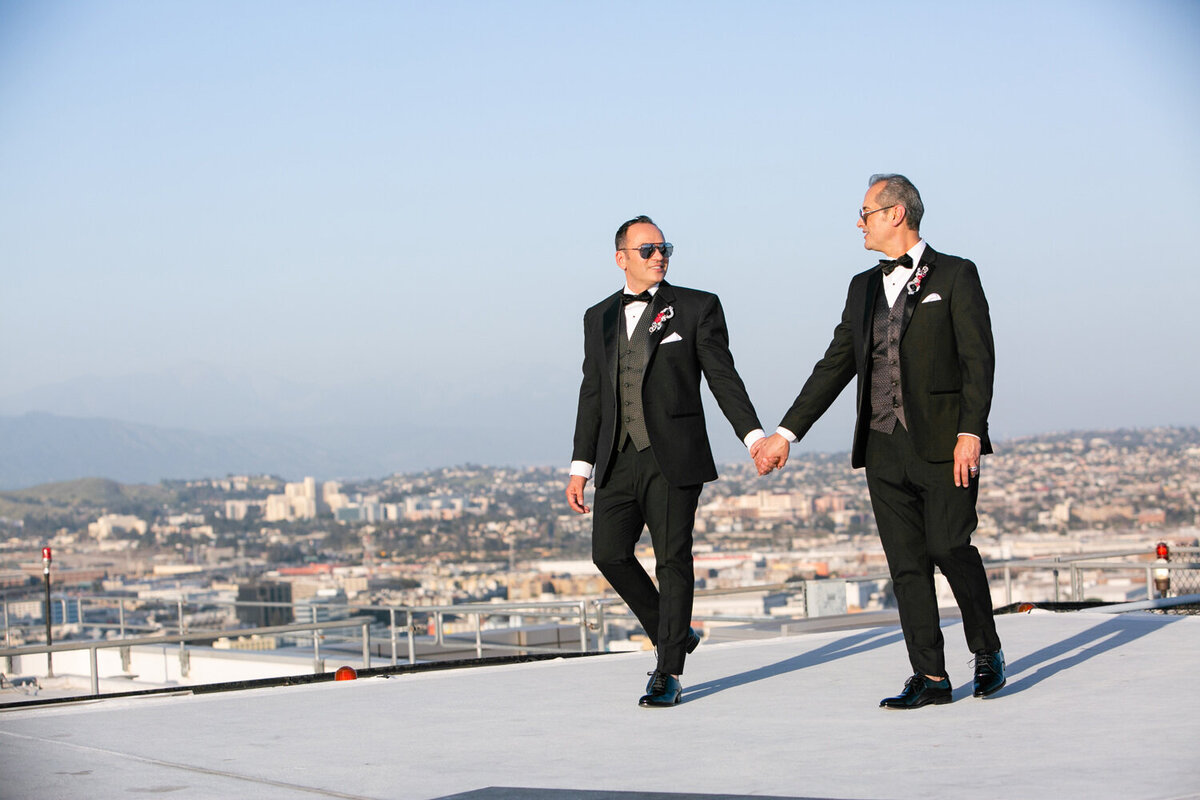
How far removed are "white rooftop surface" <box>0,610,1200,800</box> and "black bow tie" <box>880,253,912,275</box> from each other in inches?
60.2

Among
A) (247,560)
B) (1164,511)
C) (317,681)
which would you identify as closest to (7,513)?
(247,560)

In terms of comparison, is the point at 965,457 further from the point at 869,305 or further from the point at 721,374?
the point at 721,374

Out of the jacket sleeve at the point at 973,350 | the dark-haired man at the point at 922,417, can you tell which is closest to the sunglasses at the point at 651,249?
the dark-haired man at the point at 922,417

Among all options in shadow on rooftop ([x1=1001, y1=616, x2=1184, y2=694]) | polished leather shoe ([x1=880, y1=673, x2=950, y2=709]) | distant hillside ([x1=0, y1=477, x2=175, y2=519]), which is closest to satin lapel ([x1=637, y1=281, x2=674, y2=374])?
polished leather shoe ([x1=880, y1=673, x2=950, y2=709])

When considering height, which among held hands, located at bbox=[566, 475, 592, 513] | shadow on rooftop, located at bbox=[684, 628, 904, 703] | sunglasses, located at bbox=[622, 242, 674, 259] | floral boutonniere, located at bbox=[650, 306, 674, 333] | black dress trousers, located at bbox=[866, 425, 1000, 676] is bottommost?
shadow on rooftop, located at bbox=[684, 628, 904, 703]

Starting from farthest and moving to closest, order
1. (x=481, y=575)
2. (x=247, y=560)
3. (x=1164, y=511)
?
(x=247, y=560) < (x=1164, y=511) < (x=481, y=575)

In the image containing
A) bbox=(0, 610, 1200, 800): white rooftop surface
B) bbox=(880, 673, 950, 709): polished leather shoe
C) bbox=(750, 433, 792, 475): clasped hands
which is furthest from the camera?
bbox=(750, 433, 792, 475): clasped hands

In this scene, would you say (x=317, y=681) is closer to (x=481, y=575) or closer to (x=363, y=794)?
(x=363, y=794)

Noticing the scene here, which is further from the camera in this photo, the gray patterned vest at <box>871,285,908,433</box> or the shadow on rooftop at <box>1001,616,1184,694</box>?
the shadow on rooftop at <box>1001,616,1184,694</box>

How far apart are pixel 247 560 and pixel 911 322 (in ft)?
232

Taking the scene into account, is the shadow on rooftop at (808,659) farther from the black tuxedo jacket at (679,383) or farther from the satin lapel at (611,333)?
the satin lapel at (611,333)

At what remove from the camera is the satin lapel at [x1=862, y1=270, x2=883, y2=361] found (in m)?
5.15

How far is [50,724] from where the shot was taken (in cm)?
495

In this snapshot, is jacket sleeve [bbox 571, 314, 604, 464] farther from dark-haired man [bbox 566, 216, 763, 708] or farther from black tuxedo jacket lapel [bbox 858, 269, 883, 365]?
black tuxedo jacket lapel [bbox 858, 269, 883, 365]
